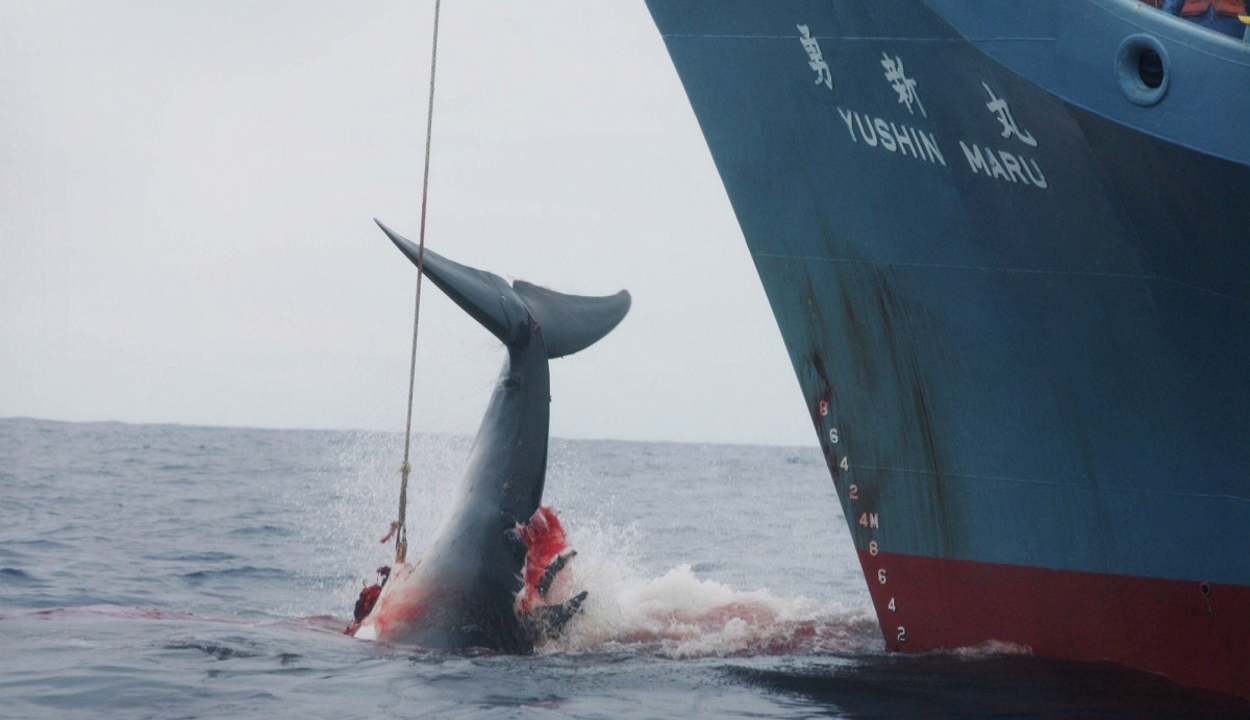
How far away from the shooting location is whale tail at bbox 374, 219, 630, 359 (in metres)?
10.1

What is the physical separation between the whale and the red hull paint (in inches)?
98.1

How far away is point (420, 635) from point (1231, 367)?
5782 mm

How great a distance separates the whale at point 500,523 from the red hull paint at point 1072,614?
8.17 feet

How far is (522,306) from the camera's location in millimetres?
10891

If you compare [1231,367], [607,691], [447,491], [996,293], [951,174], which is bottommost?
[607,691]

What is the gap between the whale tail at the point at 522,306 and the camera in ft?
33.0

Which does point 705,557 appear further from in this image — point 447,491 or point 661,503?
point 661,503

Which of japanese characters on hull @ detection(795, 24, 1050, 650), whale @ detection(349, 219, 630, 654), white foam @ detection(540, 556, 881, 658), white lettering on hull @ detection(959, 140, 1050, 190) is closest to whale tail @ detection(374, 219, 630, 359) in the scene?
whale @ detection(349, 219, 630, 654)

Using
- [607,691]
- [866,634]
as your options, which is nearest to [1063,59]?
[607,691]

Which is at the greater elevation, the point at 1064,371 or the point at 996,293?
the point at 996,293

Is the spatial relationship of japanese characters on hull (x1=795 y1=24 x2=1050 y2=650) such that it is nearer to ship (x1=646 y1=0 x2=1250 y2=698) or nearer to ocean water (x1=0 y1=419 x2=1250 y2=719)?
ship (x1=646 y1=0 x2=1250 y2=698)

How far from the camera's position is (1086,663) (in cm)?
795

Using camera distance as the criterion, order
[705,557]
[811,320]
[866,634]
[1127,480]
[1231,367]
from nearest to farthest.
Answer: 1. [1231,367]
2. [1127,480]
3. [811,320]
4. [866,634]
5. [705,557]

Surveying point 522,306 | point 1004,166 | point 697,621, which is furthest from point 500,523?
point 1004,166
